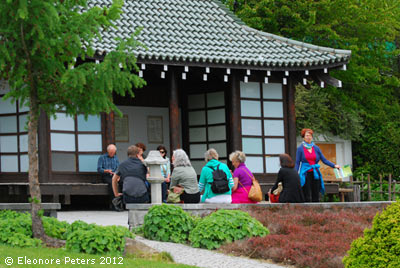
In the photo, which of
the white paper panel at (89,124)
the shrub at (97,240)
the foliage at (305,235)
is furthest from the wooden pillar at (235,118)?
the shrub at (97,240)

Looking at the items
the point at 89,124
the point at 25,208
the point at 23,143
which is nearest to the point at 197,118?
the point at 89,124

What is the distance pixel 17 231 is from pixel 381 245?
5.62 metres

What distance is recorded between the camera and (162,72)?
20469 millimetres

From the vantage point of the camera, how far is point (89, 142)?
66.1 ft

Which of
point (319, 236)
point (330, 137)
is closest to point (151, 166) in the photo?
point (319, 236)

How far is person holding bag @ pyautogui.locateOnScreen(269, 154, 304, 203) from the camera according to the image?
15047 mm

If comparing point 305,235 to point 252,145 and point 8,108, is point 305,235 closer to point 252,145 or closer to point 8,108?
point 252,145

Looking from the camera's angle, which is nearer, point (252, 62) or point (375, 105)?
point (252, 62)

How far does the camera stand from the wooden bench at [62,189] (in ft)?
62.3

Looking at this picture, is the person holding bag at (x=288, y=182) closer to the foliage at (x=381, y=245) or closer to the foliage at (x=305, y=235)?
the foliage at (x=305, y=235)

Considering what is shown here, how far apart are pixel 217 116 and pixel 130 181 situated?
869 cm

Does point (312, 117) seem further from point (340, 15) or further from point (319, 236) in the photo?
point (319, 236)

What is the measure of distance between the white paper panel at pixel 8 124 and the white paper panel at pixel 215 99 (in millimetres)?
6038

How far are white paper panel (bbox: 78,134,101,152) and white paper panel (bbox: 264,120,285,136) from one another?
5109mm
